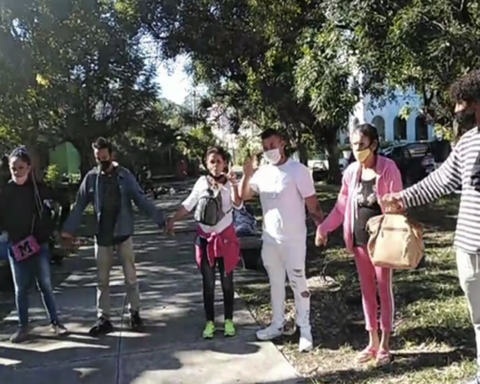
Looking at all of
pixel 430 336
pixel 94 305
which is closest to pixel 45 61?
pixel 94 305

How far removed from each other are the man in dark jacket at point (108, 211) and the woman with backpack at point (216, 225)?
0.50 meters

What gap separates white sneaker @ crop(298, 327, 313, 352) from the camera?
14.5ft

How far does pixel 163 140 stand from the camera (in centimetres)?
3034

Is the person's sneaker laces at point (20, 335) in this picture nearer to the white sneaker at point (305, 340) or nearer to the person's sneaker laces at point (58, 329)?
the person's sneaker laces at point (58, 329)

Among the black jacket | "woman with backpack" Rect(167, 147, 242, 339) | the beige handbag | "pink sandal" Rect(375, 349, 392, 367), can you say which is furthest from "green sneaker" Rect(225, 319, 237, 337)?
the black jacket

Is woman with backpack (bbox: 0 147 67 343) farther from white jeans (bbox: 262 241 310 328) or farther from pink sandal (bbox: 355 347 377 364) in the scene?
pink sandal (bbox: 355 347 377 364)

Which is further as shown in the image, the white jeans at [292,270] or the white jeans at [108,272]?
the white jeans at [108,272]

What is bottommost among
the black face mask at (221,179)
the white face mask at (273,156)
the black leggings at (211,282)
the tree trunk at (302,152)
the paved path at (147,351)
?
the paved path at (147,351)

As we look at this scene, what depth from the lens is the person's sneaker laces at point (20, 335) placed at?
5.02 meters

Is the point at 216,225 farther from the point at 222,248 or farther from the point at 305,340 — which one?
the point at 305,340

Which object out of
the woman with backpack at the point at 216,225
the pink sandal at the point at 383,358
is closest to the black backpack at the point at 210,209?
the woman with backpack at the point at 216,225

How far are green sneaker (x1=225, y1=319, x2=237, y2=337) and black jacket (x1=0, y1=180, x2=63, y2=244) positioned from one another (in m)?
1.70

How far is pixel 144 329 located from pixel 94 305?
119 centimetres

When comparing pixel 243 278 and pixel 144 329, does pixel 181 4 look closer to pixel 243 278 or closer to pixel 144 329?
pixel 243 278
